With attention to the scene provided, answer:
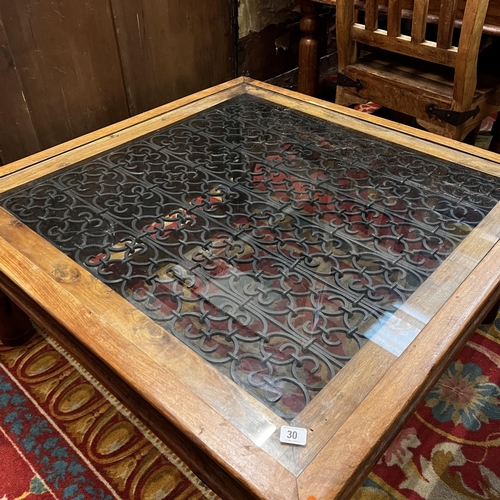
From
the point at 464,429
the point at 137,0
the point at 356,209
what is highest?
the point at 137,0

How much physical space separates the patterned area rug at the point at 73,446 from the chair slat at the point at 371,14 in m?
1.23

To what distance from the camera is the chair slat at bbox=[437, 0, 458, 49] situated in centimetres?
124

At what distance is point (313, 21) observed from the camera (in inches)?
73.8

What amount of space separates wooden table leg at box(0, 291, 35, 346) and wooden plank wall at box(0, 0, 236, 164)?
521 mm

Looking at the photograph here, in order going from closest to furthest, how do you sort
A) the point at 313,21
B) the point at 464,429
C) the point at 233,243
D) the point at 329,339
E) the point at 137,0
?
1. the point at 329,339
2. the point at 233,243
3. the point at 464,429
4. the point at 137,0
5. the point at 313,21

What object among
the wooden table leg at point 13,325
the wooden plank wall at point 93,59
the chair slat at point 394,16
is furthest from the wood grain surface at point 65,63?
the chair slat at point 394,16

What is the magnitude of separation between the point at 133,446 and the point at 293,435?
588mm

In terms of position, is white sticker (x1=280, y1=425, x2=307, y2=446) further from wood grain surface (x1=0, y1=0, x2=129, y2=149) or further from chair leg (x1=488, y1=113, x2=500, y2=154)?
chair leg (x1=488, y1=113, x2=500, y2=154)

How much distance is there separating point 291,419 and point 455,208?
580 millimetres

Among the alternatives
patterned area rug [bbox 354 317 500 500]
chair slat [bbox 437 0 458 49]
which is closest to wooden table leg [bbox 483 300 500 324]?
patterned area rug [bbox 354 317 500 500]

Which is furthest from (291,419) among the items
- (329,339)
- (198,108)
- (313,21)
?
(313,21)

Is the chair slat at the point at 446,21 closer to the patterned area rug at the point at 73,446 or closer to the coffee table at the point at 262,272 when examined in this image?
the coffee table at the point at 262,272

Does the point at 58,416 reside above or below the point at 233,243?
below

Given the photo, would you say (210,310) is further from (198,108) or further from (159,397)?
(198,108)
